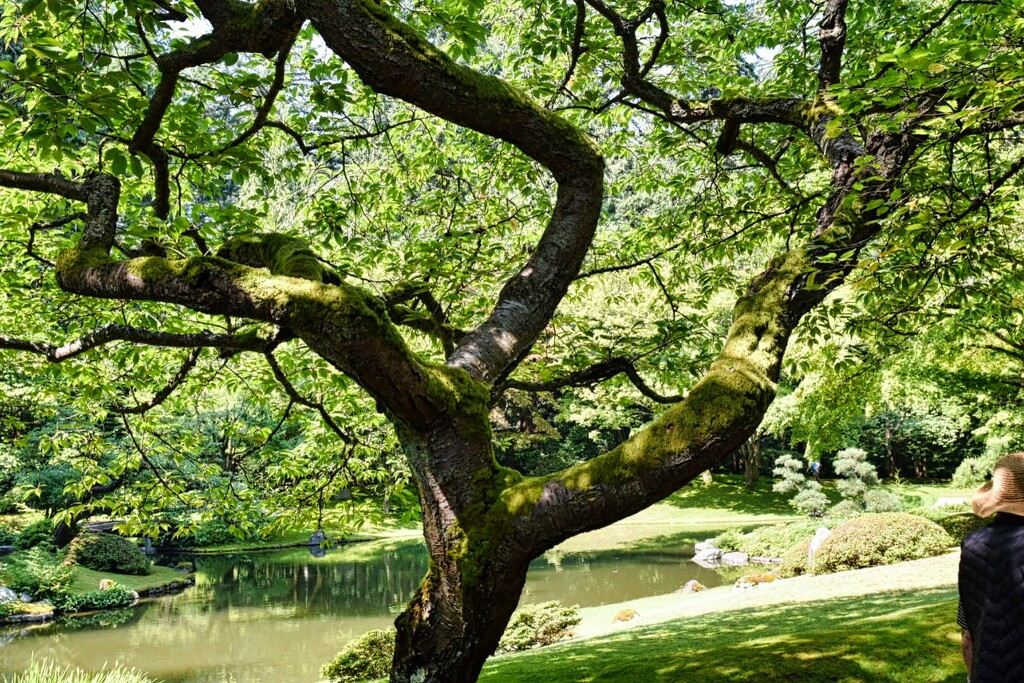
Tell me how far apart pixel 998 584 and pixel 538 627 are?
9.09 m

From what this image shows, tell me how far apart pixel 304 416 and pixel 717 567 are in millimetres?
15534

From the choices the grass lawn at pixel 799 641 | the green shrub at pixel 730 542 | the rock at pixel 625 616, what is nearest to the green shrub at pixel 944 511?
the green shrub at pixel 730 542

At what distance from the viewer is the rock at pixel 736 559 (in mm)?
19414

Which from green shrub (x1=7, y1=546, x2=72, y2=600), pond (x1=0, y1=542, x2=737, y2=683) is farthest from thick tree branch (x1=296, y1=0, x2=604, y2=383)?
green shrub (x1=7, y1=546, x2=72, y2=600)

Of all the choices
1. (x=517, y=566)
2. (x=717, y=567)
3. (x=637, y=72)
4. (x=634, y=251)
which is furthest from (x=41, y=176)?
(x=717, y=567)

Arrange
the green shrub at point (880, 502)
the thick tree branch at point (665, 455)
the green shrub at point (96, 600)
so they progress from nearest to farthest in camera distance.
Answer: the thick tree branch at point (665, 455)
the green shrub at point (96, 600)
the green shrub at point (880, 502)

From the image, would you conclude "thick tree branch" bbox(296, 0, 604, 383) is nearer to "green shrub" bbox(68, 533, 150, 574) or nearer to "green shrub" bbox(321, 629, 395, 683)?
"green shrub" bbox(321, 629, 395, 683)

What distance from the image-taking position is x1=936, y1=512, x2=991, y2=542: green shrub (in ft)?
49.1

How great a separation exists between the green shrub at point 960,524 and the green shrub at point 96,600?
19728 millimetres

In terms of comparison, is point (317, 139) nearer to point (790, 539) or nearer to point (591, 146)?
point (591, 146)

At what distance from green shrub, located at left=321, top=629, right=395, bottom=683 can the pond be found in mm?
2445

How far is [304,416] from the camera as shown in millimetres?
7078

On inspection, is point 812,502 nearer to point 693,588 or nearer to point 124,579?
point 693,588

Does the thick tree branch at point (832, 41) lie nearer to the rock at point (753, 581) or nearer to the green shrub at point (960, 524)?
the rock at point (753, 581)
